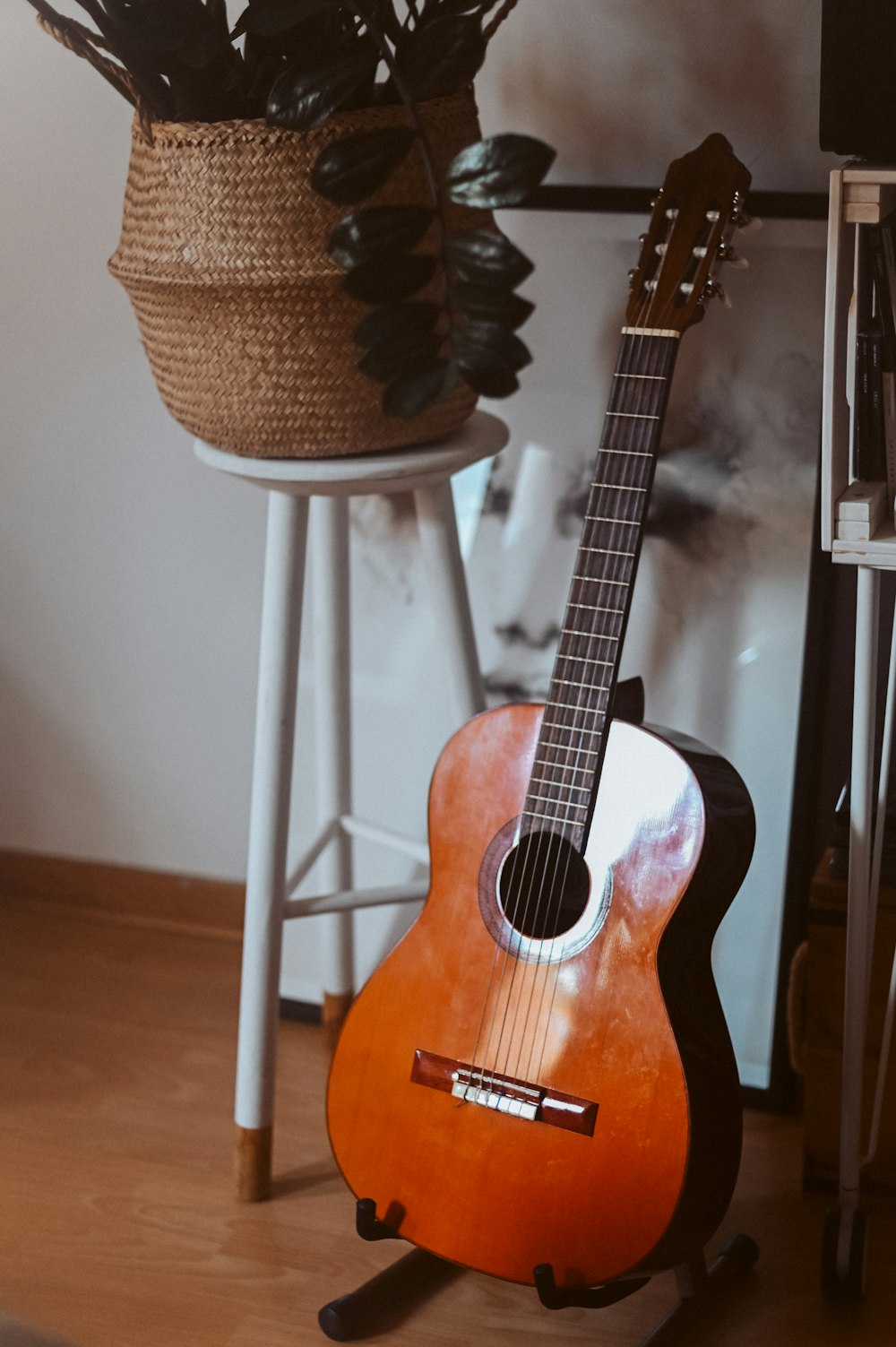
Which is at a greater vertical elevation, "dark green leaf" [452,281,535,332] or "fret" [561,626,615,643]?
"dark green leaf" [452,281,535,332]

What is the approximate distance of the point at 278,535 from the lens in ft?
4.11

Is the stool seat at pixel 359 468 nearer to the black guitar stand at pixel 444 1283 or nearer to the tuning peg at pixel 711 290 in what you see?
the tuning peg at pixel 711 290

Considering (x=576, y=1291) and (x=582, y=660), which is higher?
(x=582, y=660)

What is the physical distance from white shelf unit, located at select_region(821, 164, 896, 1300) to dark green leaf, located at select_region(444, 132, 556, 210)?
259 mm

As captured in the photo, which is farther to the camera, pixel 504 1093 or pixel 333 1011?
pixel 333 1011

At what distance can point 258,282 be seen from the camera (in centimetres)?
109

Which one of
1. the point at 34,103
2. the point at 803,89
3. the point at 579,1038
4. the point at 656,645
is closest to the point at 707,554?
the point at 656,645

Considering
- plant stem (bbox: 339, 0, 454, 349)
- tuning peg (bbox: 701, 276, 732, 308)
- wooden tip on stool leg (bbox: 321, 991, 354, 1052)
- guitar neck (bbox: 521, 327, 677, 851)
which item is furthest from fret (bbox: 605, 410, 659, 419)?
wooden tip on stool leg (bbox: 321, 991, 354, 1052)

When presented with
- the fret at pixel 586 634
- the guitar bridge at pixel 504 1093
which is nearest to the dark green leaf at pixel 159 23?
the fret at pixel 586 634

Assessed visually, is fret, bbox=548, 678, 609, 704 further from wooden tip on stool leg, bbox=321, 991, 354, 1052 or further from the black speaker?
wooden tip on stool leg, bbox=321, 991, 354, 1052

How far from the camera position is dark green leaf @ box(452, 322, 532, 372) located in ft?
3.22

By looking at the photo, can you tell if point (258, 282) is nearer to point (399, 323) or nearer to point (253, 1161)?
point (399, 323)

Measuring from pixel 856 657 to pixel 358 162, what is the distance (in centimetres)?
56

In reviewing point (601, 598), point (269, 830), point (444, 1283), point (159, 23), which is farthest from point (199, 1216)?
point (159, 23)
